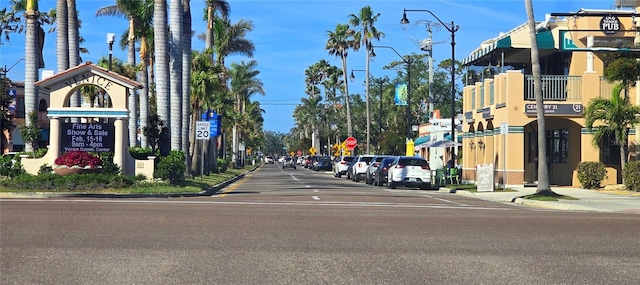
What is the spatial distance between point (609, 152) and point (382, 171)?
10957 mm

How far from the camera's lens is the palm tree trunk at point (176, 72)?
120 ft

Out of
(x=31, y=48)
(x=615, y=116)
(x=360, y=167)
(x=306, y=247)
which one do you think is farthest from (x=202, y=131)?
(x=306, y=247)

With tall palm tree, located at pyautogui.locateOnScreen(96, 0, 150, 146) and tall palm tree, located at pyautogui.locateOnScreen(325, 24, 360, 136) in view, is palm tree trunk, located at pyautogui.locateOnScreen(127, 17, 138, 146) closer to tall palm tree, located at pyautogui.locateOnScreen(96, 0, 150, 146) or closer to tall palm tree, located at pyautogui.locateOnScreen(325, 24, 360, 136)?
tall palm tree, located at pyautogui.locateOnScreen(96, 0, 150, 146)

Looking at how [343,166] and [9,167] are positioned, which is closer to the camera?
[9,167]

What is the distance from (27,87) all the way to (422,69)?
7548 centimetres

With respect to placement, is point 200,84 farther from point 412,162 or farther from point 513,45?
point 513,45

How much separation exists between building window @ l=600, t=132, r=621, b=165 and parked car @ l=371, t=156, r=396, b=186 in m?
9.89

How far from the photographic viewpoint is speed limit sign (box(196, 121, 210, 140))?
3697cm

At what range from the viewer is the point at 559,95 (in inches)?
Answer: 1463

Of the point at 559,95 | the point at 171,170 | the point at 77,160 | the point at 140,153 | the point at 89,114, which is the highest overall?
the point at 559,95

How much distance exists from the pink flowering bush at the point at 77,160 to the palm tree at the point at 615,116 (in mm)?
20414

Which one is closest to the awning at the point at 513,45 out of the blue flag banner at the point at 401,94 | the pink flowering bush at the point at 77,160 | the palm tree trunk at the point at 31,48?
the pink flowering bush at the point at 77,160

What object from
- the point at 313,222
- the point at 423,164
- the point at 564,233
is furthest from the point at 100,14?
the point at 564,233

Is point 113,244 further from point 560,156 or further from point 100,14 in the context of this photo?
point 100,14
